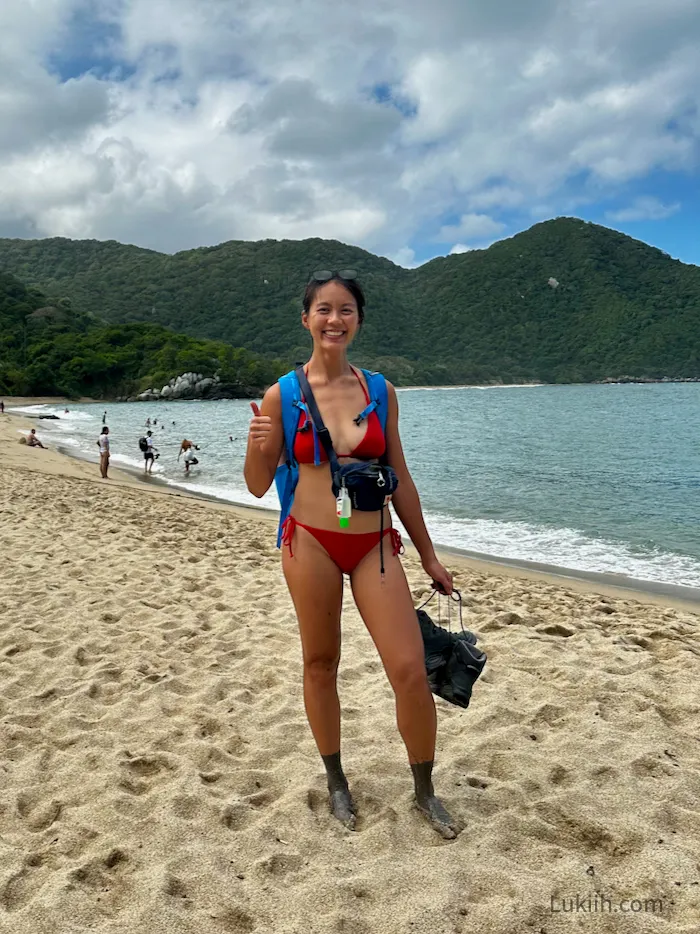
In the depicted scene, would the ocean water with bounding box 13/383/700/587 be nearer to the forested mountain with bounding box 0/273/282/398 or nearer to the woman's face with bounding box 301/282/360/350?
the woman's face with bounding box 301/282/360/350

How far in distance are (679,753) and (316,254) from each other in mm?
160738

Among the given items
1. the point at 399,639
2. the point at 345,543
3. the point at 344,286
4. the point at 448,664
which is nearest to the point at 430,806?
the point at 448,664

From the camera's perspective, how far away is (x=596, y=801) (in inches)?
112

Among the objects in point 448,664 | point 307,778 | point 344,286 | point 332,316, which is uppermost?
point 344,286

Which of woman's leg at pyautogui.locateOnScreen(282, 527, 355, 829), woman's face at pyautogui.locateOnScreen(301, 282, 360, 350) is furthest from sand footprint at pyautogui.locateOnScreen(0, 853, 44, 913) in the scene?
woman's face at pyautogui.locateOnScreen(301, 282, 360, 350)

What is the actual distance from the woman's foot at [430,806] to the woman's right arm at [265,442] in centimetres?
129

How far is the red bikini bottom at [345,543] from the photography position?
2.48m

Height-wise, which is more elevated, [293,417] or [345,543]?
[293,417]

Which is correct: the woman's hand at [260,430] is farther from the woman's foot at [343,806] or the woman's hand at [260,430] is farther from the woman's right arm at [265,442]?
the woman's foot at [343,806]

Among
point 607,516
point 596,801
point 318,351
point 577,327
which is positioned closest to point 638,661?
point 596,801

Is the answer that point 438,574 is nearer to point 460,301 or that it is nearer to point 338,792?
point 338,792

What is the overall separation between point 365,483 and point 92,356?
99.0 metres

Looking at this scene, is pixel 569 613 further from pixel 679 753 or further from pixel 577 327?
pixel 577 327

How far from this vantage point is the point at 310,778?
3070 mm
